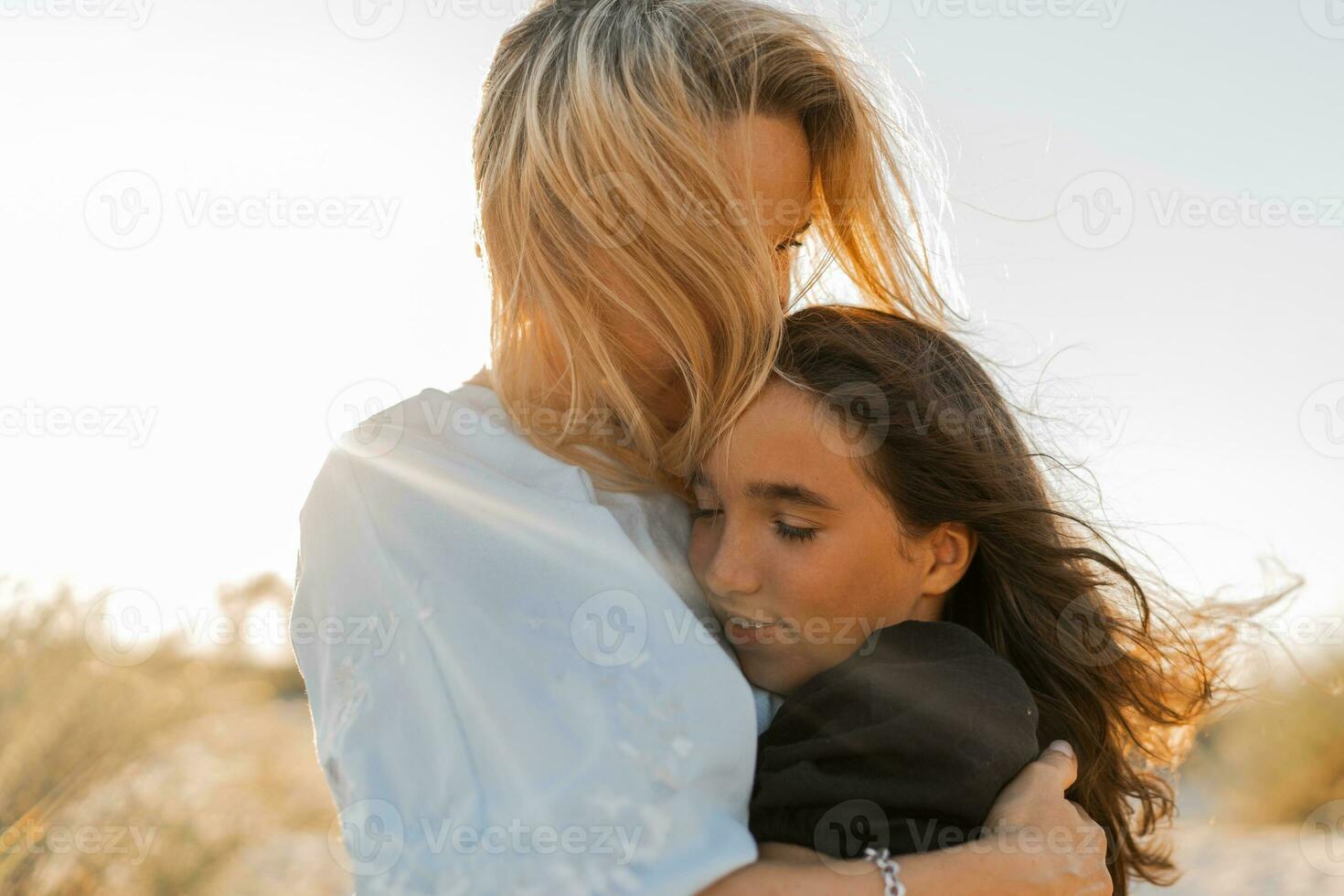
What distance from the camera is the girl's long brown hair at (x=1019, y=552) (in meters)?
2.37

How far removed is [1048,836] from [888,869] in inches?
13.6

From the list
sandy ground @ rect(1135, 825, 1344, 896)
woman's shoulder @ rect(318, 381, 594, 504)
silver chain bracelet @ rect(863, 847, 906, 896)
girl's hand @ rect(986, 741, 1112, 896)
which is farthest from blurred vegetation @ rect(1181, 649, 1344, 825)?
woman's shoulder @ rect(318, 381, 594, 504)

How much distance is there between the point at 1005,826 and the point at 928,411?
846 mm

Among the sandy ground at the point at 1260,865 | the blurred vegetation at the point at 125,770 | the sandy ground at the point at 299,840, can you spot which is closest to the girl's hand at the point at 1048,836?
the blurred vegetation at the point at 125,770

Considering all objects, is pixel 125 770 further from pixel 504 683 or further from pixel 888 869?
pixel 888 869

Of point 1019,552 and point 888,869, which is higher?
point 1019,552

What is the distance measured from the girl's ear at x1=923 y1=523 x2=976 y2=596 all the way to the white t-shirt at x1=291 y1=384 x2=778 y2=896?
0.64 m

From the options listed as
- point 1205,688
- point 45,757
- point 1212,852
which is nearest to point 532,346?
point 1205,688

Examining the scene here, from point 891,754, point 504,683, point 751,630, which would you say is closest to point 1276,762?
point 751,630

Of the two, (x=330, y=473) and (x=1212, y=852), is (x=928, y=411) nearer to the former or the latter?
(x=330, y=473)

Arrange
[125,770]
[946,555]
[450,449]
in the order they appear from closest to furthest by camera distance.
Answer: [450,449]
[946,555]
[125,770]

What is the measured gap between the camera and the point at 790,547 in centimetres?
224

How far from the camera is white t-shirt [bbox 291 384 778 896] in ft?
5.73

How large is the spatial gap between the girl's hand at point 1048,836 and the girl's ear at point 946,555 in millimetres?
442
